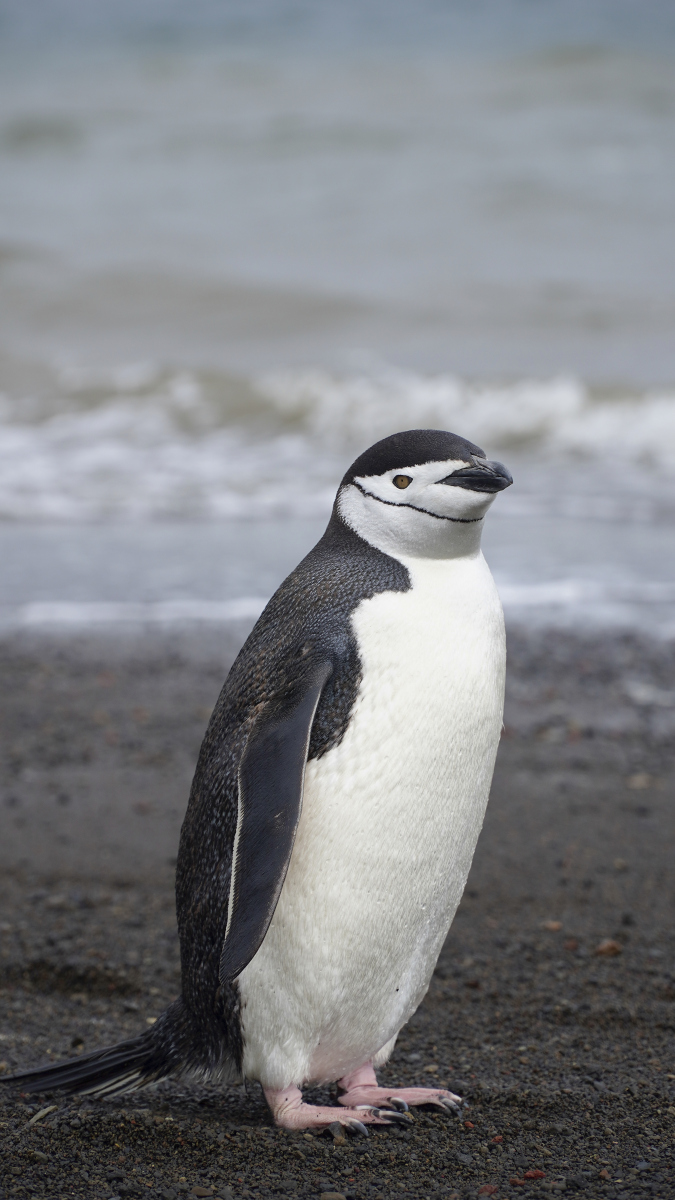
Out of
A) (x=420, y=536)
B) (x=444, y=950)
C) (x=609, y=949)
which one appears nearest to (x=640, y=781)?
(x=609, y=949)

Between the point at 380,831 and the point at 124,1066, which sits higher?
the point at 380,831

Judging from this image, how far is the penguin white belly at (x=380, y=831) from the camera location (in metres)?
2.39

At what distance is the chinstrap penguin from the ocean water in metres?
4.14

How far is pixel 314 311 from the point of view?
15.6 meters

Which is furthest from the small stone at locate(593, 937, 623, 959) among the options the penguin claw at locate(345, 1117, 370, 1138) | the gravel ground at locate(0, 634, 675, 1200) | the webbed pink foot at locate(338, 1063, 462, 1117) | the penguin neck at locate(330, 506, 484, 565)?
the penguin neck at locate(330, 506, 484, 565)

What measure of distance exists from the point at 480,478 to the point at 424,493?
0.12 meters

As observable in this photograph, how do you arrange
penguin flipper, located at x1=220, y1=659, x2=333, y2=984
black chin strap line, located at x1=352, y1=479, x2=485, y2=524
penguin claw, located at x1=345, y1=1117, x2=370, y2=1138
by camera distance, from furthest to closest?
1. black chin strap line, located at x1=352, y1=479, x2=485, y2=524
2. penguin claw, located at x1=345, y1=1117, x2=370, y2=1138
3. penguin flipper, located at x1=220, y1=659, x2=333, y2=984

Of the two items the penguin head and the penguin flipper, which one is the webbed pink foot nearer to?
the penguin flipper

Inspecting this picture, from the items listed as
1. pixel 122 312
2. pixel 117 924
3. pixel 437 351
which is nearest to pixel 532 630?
pixel 117 924

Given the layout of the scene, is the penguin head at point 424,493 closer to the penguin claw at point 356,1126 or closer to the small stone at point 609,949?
the penguin claw at point 356,1126

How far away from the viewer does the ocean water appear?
26.2ft

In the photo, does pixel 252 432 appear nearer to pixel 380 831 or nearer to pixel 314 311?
pixel 314 311

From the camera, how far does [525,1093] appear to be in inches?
100

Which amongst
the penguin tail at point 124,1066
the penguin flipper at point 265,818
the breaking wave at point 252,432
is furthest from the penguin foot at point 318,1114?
the breaking wave at point 252,432
